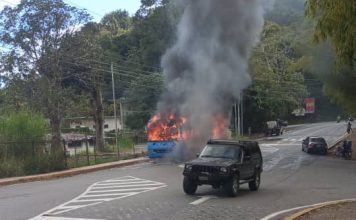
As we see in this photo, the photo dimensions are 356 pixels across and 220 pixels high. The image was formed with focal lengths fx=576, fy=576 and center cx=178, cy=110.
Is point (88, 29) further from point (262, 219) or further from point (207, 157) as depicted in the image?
point (262, 219)

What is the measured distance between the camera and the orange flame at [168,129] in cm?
3709

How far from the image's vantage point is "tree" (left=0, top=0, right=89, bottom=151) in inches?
1852

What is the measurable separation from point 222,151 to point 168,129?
59.6 ft

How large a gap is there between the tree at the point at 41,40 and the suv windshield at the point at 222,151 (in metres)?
28.7

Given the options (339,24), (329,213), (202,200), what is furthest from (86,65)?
(339,24)

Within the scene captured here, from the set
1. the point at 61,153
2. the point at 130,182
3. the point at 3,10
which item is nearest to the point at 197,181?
the point at 130,182

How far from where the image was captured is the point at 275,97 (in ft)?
317

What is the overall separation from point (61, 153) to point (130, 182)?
809cm

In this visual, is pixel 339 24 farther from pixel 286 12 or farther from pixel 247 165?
pixel 286 12

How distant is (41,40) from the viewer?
157ft

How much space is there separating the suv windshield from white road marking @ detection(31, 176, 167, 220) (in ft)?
8.78

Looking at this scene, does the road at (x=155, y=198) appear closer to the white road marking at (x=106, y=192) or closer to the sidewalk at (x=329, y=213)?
the white road marking at (x=106, y=192)

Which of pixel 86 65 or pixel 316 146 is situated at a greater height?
pixel 86 65

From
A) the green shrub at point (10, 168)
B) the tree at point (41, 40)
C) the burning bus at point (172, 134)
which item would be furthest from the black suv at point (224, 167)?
the tree at point (41, 40)
